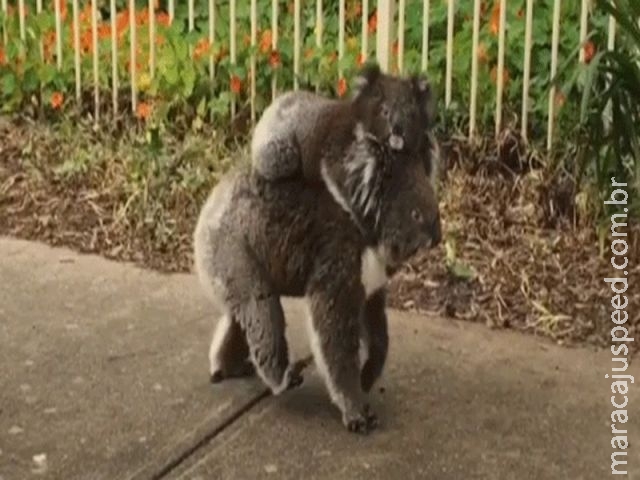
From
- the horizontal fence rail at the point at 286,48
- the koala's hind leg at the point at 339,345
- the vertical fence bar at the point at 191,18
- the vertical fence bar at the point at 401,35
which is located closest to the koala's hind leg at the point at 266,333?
the koala's hind leg at the point at 339,345

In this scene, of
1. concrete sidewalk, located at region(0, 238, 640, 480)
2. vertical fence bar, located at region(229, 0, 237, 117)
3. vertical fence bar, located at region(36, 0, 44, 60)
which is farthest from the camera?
vertical fence bar, located at region(36, 0, 44, 60)

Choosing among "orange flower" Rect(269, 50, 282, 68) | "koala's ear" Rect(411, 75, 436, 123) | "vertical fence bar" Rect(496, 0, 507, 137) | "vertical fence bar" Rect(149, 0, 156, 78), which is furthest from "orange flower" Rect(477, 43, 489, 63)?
"koala's ear" Rect(411, 75, 436, 123)

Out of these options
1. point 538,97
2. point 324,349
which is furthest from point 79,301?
point 538,97

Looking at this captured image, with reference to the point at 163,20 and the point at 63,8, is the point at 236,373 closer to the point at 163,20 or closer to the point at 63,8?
the point at 163,20

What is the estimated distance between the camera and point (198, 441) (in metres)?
4.72

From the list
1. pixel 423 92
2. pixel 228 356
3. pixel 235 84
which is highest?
pixel 423 92

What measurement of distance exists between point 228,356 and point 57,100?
3.18 m

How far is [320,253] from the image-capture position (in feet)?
15.4

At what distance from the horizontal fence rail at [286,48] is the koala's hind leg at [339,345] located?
8.09 feet

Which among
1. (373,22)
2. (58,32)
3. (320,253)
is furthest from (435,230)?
(58,32)

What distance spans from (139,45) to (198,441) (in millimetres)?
3688

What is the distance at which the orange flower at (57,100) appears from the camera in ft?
25.9

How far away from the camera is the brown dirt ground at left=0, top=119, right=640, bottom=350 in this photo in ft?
19.3

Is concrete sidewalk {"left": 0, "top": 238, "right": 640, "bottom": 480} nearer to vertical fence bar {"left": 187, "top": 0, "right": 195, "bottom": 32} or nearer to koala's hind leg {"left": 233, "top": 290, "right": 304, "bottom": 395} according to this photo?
koala's hind leg {"left": 233, "top": 290, "right": 304, "bottom": 395}
